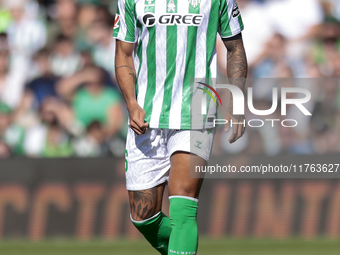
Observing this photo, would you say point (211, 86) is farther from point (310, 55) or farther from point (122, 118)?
point (310, 55)

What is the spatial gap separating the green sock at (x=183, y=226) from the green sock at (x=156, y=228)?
423 mm

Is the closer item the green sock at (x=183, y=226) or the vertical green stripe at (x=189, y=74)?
the green sock at (x=183, y=226)

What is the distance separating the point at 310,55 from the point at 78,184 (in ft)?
10.6

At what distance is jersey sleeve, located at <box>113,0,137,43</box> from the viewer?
10.8ft

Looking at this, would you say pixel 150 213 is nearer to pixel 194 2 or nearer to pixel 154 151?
pixel 154 151

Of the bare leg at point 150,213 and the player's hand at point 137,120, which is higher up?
the player's hand at point 137,120

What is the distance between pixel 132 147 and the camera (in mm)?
3371

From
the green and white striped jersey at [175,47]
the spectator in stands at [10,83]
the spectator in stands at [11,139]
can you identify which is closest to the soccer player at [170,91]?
the green and white striped jersey at [175,47]

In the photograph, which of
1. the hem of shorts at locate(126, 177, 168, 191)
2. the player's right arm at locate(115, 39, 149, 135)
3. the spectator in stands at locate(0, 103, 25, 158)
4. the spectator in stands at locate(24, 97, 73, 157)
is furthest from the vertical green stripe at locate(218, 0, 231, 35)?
the spectator in stands at locate(0, 103, 25, 158)

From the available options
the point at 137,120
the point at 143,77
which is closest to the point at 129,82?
the point at 143,77

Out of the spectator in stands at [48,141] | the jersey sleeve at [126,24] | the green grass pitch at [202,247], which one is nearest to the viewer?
the jersey sleeve at [126,24]

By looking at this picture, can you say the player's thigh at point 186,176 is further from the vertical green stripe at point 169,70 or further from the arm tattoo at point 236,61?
the arm tattoo at point 236,61

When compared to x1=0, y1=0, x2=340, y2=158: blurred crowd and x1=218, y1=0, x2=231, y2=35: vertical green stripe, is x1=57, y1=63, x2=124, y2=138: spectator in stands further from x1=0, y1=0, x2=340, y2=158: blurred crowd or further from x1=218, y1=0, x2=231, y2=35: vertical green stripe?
x1=218, y1=0, x2=231, y2=35: vertical green stripe

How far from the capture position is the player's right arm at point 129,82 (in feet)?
10.2
